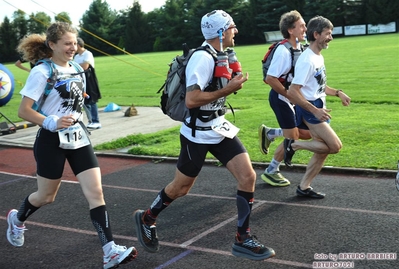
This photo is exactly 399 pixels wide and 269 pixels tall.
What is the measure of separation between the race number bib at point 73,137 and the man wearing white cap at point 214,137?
915 mm

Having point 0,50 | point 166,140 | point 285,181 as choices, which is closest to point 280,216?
point 285,181

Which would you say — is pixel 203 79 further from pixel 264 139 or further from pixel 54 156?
pixel 264 139

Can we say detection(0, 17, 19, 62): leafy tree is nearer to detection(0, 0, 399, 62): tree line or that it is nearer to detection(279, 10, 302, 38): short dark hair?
detection(0, 0, 399, 62): tree line

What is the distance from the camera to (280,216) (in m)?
5.88

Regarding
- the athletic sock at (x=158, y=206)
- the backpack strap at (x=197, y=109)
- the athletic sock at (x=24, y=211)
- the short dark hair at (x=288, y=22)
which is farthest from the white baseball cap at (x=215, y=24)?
the athletic sock at (x=24, y=211)

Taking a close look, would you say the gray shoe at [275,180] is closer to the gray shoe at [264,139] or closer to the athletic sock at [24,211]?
the gray shoe at [264,139]

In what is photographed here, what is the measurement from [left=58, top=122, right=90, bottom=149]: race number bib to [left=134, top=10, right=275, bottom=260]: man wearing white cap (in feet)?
3.00

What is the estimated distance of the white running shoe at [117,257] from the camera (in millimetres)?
4562

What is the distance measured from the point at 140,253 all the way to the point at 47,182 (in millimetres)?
1105

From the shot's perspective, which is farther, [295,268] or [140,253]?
[140,253]

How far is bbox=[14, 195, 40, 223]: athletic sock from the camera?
5215mm

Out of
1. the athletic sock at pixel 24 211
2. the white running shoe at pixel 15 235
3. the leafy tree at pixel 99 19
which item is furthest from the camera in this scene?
the leafy tree at pixel 99 19

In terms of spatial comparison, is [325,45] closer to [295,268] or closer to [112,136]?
[295,268]

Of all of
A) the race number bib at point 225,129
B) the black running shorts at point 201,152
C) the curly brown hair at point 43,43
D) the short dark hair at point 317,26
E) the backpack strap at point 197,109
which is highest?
the curly brown hair at point 43,43
